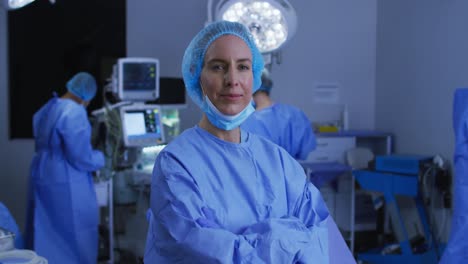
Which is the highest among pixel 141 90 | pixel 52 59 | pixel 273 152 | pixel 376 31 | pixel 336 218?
pixel 376 31

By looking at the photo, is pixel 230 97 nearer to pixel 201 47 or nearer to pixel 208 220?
pixel 201 47

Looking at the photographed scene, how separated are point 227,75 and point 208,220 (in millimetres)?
414

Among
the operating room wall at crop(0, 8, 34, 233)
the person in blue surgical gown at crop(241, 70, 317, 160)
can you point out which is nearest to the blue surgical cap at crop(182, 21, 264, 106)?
the person in blue surgical gown at crop(241, 70, 317, 160)

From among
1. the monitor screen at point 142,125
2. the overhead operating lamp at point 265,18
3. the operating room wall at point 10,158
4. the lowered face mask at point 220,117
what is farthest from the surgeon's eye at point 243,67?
the operating room wall at point 10,158

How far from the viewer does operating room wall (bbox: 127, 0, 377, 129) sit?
4.88 metres

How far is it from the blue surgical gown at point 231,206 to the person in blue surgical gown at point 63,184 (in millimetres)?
2226

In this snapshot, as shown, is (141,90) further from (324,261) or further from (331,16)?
(324,261)

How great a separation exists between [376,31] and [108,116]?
3.01 meters

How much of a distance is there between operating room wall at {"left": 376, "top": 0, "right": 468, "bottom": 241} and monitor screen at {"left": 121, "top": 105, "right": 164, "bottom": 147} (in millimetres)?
2308

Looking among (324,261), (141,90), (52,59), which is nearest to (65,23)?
(52,59)

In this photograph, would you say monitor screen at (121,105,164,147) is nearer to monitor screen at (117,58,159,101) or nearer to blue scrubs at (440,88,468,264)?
monitor screen at (117,58,159,101)

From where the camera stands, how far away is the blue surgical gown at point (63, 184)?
3.38 metres

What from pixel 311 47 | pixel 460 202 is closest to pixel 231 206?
pixel 460 202

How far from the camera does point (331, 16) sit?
493 centimetres
